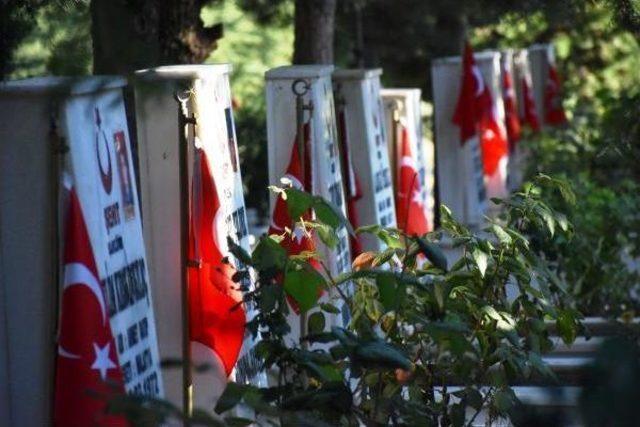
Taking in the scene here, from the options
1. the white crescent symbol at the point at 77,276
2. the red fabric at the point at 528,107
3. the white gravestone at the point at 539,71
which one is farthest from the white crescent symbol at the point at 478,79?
the white crescent symbol at the point at 77,276

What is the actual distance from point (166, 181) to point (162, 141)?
149 mm

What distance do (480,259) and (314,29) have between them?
17.4 ft

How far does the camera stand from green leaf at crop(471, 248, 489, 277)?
16.2ft

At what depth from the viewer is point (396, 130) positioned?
1040cm

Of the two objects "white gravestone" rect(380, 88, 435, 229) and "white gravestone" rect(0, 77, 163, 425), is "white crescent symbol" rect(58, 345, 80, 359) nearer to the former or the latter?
"white gravestone" rect(0, 77, 163, 425)

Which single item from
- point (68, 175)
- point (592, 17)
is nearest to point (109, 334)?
point (68, 175)

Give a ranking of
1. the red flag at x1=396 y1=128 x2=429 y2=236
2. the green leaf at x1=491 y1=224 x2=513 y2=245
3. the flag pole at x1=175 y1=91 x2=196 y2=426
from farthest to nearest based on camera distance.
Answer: the red flag at x1=396 y1=128 x2=429 y2=236 → the flag pole at x1=175 y1=91 x2=196 y2=426 → the green leaf at x1=491 y1=224 x2=513 y2=245

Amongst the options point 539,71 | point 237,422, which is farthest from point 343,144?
point 539,71

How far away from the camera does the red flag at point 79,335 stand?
4.37m

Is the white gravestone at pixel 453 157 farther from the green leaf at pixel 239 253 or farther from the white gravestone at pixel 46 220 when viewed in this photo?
the green leaf at pixel 239 253

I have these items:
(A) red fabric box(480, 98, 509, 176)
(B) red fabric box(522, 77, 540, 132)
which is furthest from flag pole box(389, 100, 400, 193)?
(B) red fabric box(522, 77, 540, 132)

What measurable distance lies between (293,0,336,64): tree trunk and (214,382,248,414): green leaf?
20.5ft

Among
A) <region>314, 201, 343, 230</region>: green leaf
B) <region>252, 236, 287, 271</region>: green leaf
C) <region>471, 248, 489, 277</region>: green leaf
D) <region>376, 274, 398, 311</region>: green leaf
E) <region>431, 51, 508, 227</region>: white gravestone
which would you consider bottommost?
<region>431, 51, 508, 227</region>: white gravestone

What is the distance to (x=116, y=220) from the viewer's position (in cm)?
466
